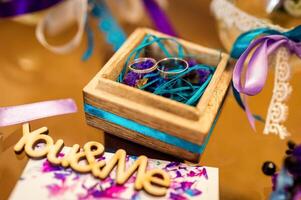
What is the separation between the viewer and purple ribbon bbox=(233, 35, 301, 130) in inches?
21.5

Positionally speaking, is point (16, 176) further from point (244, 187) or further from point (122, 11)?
point (122, 11)

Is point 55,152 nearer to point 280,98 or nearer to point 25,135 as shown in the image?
point 25,135

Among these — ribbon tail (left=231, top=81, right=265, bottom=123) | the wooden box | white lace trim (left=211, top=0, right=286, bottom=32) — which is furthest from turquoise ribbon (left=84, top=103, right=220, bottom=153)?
white lace trim (left=211, top=0, right=286, bottom=32)

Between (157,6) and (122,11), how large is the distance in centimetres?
7

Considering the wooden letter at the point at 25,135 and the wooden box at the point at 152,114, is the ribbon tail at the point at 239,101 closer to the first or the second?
the wooden box at the point at 152,114

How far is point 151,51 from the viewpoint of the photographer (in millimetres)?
616

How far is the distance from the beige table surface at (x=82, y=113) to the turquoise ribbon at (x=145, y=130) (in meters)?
0.03

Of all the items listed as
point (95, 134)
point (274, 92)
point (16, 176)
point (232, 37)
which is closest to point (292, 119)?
point (274, 92)

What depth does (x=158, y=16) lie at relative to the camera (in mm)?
785

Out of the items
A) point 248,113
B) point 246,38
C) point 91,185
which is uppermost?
point 246,38

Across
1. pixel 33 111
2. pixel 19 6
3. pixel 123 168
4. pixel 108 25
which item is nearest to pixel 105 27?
pixel 108 25

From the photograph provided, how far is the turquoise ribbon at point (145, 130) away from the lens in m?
0.49

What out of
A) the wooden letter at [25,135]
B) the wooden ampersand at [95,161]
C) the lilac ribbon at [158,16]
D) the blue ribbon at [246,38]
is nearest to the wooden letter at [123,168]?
the wooden ampersand at [95,161]

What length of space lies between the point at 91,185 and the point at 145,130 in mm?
93
